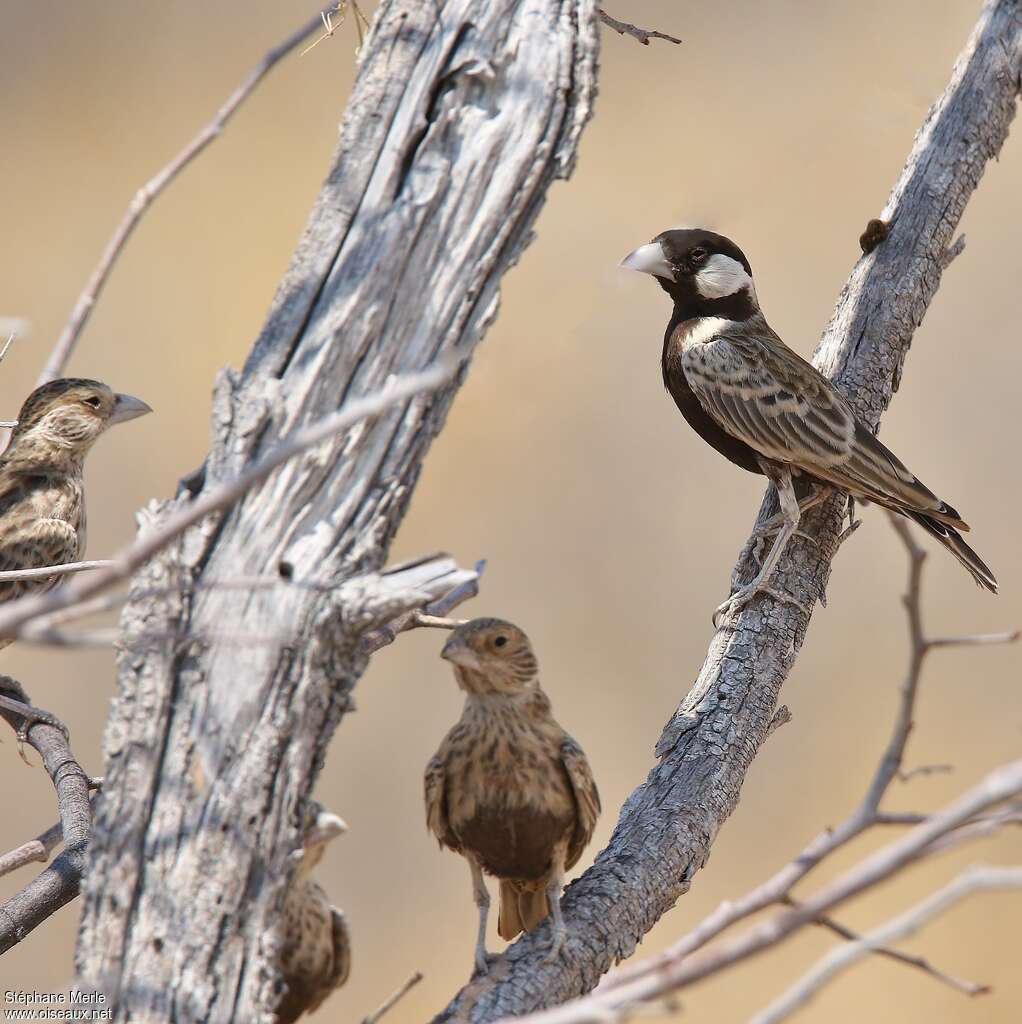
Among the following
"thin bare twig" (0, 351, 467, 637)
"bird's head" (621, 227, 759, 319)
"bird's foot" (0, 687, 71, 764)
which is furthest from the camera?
"bird's head" (621, 227, 759, 319)

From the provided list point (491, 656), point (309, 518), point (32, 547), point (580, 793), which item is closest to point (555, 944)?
point (580, 793)

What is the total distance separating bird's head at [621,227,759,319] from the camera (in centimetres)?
466

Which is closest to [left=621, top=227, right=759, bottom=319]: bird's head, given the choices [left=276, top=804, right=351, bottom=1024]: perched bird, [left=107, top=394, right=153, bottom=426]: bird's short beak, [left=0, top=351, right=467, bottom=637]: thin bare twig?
[left=107, top=394, right=153, bottom=426]: bird's short beak

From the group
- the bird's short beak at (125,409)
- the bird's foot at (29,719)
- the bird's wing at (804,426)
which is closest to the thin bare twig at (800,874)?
the bird's wing at (804,426)

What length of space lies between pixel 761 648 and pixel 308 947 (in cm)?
158

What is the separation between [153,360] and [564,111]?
7059 millimetres

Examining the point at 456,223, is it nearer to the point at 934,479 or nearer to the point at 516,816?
the point at 516,816

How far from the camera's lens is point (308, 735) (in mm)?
2016

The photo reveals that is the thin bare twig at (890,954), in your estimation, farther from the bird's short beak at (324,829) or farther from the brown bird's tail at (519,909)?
the brown bird's tail at (519,909)

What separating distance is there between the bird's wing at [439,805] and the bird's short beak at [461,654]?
24 cm

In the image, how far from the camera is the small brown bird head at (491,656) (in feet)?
9.23

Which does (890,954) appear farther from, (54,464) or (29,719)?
(54,464)

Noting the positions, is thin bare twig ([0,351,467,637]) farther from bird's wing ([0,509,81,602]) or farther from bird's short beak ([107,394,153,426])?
bird's short beak ([107,394,153,426])

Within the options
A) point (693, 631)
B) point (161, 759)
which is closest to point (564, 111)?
point (161, 759)
